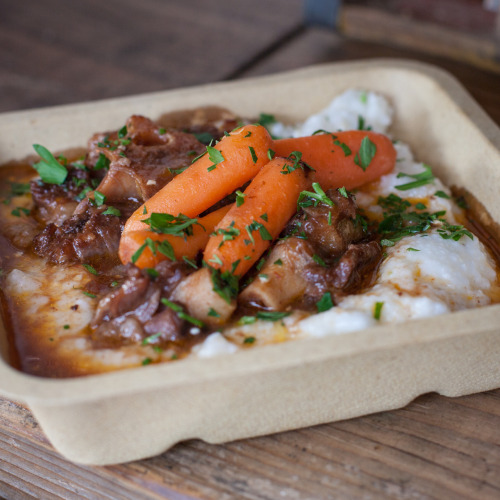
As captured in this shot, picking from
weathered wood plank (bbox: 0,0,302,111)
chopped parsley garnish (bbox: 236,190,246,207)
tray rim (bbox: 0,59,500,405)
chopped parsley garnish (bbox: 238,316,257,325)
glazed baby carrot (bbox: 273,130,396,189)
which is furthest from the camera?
weathered wood plank (bbox: 0,0,302,111)

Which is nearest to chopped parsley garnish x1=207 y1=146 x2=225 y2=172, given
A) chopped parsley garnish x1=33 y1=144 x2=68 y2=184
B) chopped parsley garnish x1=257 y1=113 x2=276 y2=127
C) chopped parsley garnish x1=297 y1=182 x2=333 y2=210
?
chopped parsley garnish x1=297 y1=182 x2=333 y2=210

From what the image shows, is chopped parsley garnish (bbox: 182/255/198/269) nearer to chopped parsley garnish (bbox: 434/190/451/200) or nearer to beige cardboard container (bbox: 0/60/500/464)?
beige cardboard container (bbox: 0/60/500/464)

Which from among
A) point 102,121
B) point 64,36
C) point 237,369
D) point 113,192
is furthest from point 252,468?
point 64,36

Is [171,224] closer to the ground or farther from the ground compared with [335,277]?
farther from the ground

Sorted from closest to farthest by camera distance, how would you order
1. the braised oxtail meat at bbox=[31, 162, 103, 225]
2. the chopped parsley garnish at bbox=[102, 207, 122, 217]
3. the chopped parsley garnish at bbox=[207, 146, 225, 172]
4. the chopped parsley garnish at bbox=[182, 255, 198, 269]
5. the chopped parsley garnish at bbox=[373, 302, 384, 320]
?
the chopped parsley garnish at bbox=[373, 302, 384, 320] < the chopped parsley garnish at bbox=[182, 255, 198, 269] < the chopped parsley garnish at bbox=[207, 146, 225, 172] < the chopped parsley garnish at bbox=[102, 207, 122, 217] < the braised oxtail meat at bbox=[31, 162, 103, 225]

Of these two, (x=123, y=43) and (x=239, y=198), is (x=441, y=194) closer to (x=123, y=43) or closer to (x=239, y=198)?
(x=239, y=198)

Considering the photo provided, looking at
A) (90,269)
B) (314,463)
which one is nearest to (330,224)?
(314,463)

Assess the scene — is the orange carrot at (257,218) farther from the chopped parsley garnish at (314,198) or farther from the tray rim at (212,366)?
the tray rim at (212,366)
